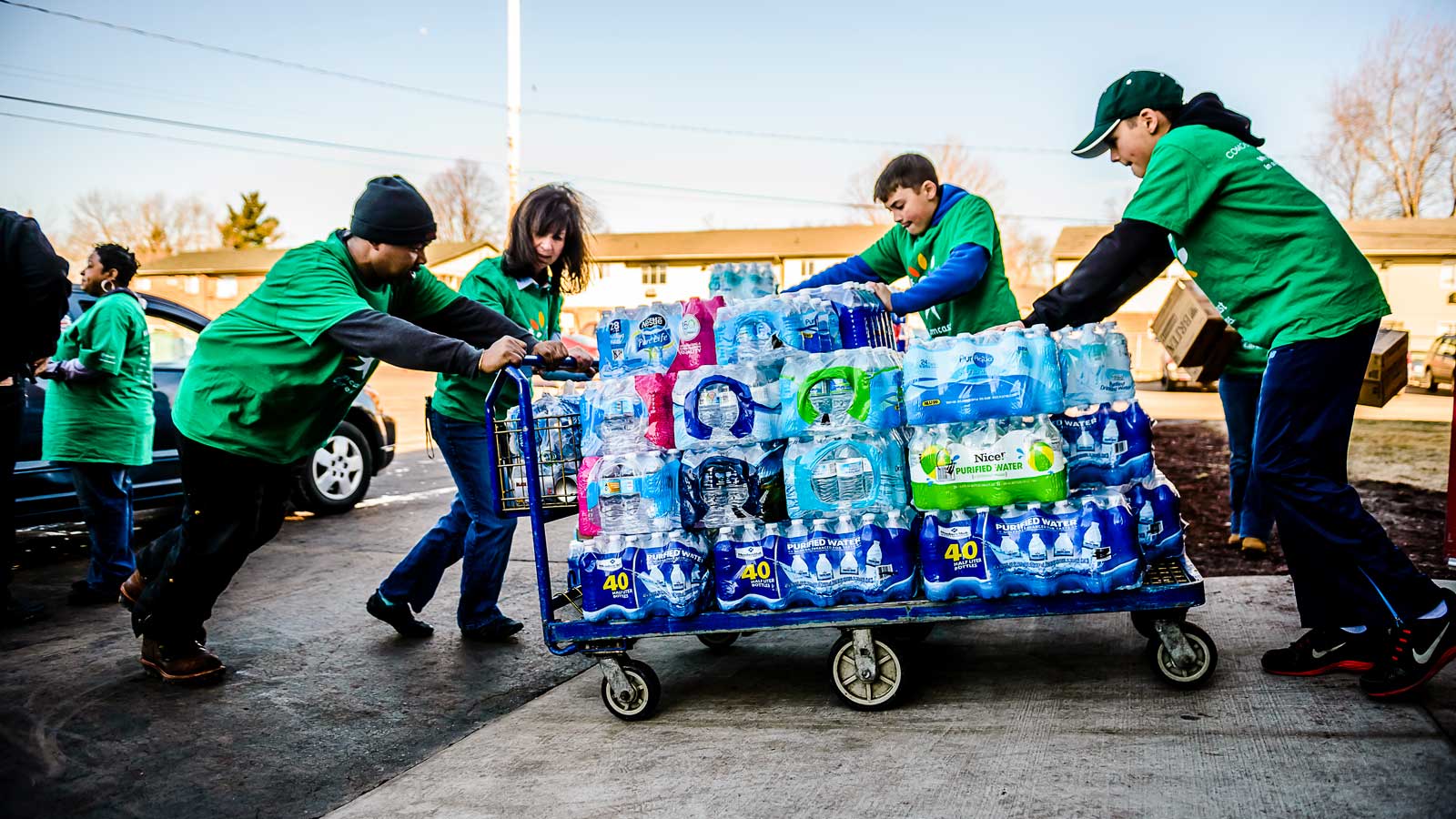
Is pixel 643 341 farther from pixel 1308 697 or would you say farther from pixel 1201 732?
pixel 1308 697

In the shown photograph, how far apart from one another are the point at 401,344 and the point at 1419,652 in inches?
142

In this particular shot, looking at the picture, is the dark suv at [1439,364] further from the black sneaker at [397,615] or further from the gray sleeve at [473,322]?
the black sneaker at [397,615]

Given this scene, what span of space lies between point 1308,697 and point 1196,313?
270 cm

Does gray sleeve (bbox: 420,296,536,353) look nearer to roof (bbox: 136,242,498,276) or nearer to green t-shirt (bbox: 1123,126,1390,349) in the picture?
green t-shirt (bbox: 1123,126,1390,349)

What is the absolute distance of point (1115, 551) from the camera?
10.8 feet

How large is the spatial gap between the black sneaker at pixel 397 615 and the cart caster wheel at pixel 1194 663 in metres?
3.37

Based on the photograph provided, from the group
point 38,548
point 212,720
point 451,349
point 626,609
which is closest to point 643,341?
point 451,349

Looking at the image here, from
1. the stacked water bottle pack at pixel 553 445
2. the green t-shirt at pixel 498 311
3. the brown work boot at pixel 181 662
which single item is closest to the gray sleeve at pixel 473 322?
the green t-shirt at pixel 498 311

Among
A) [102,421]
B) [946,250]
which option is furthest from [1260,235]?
[102,421]

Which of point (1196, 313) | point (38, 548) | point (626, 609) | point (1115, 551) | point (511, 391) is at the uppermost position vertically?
point (1196, 313)

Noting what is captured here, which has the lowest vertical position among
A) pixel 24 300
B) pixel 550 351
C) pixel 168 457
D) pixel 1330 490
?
pixel 168 457

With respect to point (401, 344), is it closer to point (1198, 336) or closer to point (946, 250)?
point (946, 250)

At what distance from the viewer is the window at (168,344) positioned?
795 cm

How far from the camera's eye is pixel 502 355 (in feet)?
12.1
